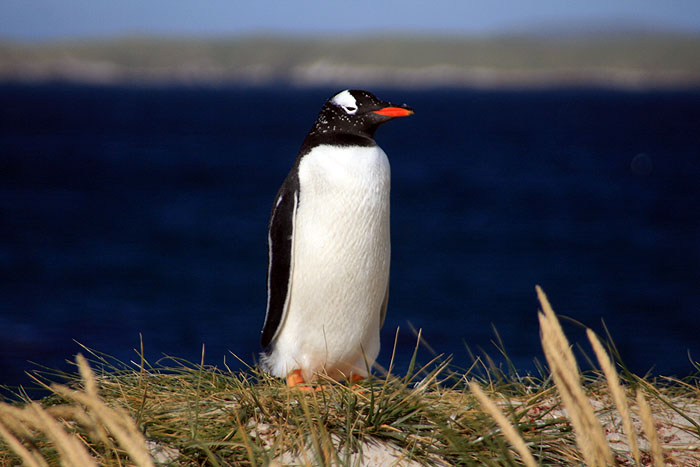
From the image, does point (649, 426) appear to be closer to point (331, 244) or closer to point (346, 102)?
point (331, 244)

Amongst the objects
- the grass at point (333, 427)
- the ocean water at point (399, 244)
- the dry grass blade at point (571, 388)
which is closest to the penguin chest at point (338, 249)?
the ocean water at point (399, 244)

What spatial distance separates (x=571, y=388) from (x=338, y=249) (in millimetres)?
2396

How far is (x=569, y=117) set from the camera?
14250cm

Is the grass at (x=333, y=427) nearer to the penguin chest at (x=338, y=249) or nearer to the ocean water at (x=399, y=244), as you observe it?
the penguin chest at (x=338, y=249)

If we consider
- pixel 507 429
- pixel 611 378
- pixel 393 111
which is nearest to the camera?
pixel 507 429

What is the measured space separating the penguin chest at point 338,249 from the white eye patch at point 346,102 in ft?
0.73

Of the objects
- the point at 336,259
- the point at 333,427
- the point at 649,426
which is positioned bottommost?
the point at 333,427

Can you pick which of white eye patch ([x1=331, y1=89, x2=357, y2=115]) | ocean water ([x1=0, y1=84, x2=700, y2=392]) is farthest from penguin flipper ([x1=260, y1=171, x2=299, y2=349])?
white eye patch ([x1=331, y1=89, x2=357, y2=115])

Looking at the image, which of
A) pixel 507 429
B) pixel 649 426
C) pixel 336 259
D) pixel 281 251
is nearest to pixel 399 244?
pixel 281 251

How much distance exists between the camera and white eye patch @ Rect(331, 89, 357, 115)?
429 cm

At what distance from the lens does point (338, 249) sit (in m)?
4.30

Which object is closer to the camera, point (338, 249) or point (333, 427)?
point (333, 427)

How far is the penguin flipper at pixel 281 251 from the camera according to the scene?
14.4 ft

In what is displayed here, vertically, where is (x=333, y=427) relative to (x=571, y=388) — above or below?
below
